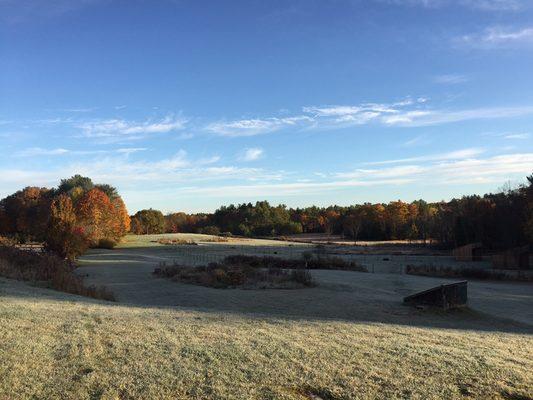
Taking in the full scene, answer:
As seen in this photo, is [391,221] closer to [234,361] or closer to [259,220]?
[259,220]

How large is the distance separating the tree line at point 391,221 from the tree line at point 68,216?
1254 inches

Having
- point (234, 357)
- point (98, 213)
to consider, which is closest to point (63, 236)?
point (234, 357)

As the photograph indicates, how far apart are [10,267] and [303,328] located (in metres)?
15.3

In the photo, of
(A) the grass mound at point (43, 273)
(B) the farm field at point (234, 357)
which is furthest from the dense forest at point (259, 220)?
(B) the farm field at point (234, 357)

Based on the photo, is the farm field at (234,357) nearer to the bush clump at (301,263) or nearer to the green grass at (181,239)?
the bush clump at (301,263)

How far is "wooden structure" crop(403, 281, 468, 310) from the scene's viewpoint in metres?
17.6

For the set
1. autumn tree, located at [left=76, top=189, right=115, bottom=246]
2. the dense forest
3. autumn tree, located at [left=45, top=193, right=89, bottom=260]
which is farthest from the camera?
autumn tree, located at [left=76, top=189, right=115, bottom=246]

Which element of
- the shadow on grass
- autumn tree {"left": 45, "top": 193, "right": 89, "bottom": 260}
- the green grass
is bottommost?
the shadow on grass

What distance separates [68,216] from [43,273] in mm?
16822

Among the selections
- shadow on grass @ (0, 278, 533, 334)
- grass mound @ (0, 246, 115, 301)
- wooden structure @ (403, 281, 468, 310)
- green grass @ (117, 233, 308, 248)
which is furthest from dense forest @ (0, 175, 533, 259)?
wooden structure @ (403, 281, 468, 310)

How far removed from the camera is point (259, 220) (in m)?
144

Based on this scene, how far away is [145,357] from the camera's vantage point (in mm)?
7184

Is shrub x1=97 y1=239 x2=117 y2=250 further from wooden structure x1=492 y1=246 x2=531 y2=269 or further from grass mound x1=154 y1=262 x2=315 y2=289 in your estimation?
wooden structure x1=492 y1=246 x2=531 y2=269

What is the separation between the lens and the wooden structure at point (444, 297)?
17.6 m
